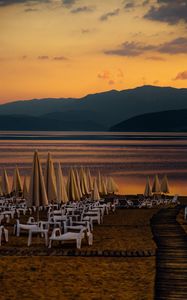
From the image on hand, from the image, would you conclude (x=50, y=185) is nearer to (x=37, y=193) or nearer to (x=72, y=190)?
(x=37, y=193)

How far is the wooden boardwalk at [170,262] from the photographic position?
855 centimetres

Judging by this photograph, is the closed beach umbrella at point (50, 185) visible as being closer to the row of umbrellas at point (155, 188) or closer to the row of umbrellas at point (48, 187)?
the row of umbrellas at point (48, 187)

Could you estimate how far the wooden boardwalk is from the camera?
28.1ft

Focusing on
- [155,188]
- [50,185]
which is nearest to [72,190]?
[50,185]

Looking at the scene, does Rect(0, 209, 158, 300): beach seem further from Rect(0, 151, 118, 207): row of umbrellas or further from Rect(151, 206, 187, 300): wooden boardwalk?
Rect(0, 151, 118, 207): row of umbrellas

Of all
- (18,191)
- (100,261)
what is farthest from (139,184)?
(100,261)

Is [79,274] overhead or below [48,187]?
below

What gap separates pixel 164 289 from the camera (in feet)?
28.7

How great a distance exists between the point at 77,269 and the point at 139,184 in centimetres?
4510

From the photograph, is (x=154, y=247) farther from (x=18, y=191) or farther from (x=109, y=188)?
(x=109, y=188)

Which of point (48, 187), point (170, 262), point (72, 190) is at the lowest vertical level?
point (170, 262)

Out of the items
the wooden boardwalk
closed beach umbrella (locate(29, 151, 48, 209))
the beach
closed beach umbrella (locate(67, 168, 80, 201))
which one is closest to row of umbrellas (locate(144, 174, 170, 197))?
closed beach umbrella (locate(67, 168, 80, 201))

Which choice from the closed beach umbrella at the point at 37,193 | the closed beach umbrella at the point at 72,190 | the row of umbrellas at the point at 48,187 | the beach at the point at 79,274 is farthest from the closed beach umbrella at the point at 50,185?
the closed beach umbrella at the point at 72,190

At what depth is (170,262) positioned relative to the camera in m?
10.9
